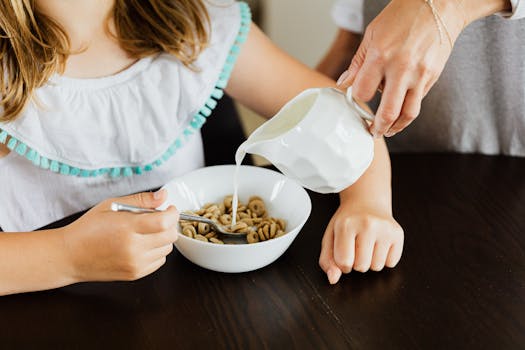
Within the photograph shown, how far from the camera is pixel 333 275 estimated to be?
77cm

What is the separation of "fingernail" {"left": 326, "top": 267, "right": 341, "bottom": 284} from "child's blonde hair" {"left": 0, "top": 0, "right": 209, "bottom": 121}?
1.61ft

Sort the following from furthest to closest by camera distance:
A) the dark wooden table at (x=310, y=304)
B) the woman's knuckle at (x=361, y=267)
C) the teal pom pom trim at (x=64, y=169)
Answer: the teal pom pom trim at (x=64, y=169) → the woman's knuckle at (x=361, y=267) → the dark wooden table at (x=310, y=304)

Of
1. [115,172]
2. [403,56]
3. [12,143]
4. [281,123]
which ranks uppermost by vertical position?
[403,56]

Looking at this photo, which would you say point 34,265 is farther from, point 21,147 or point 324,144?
point 324,144

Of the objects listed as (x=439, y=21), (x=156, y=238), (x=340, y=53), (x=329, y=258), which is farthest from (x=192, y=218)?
(x=340, y=53)

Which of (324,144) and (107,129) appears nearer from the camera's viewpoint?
(324,144)

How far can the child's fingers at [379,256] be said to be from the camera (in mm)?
786

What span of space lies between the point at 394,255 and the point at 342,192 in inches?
6.4

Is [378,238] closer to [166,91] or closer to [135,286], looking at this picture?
[135,286]

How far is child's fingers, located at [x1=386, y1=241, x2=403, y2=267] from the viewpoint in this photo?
2.61 feet

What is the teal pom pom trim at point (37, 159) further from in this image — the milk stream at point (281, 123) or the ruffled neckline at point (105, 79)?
the milk stream at point (281, 123)

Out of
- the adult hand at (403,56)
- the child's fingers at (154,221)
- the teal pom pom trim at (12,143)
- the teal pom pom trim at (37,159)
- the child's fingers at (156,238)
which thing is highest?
the adult hand at (403,56)

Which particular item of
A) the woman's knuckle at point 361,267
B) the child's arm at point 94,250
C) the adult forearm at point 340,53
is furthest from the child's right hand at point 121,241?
the adult forearm at point 340,53

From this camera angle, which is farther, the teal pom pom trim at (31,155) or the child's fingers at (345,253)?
the teal pom pom trim at (31,155)
